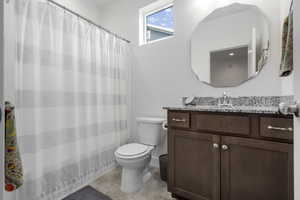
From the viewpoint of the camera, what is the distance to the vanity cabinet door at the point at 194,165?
4.24 feet

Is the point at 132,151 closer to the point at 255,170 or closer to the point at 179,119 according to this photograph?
the point at 179,119

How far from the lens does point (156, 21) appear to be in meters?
2.49

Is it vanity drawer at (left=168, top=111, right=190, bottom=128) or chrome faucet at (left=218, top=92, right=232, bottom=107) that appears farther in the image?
chrome faucet at (left=218, top=92, right=232, bottom=107)

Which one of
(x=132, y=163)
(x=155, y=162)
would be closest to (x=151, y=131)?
(x=132, y=163)

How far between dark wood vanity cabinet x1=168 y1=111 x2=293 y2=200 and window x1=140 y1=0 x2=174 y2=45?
143cm

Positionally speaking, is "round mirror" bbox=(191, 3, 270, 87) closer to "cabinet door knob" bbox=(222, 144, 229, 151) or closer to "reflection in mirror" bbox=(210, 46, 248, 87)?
"reflection in mirror" bbox=(210, 46, 248, 87)

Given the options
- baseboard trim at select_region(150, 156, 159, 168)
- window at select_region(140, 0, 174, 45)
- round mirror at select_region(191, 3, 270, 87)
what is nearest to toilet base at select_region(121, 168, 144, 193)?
baseboard trim at select_region(150, 156, 159, 168)

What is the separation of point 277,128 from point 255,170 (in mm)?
342

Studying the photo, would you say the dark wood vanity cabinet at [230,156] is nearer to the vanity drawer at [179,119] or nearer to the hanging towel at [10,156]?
the vanity drawer at [179,119]

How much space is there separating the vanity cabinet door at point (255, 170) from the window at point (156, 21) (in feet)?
5.69

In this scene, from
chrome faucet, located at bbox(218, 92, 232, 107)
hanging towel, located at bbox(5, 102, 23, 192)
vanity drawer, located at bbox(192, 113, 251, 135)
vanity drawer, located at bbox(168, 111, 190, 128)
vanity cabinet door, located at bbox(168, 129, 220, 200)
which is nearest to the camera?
hanging towel, located at bbox(5, 102, 23, 192)

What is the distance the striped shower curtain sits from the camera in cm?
133

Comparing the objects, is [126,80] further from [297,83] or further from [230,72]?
[297,83]

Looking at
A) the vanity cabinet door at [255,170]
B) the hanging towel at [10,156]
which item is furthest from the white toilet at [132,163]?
the hanging towel at [10,156]
